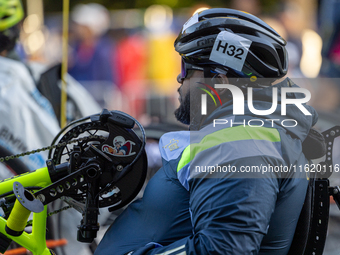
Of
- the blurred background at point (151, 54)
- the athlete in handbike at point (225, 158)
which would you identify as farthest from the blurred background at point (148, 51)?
the athlete in handbike at point (225, 158)

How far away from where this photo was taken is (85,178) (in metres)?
1.83

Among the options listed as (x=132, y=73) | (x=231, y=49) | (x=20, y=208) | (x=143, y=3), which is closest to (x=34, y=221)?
(x=20, y=208)

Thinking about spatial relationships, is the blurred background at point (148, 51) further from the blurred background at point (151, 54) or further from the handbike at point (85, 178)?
the handbike at point (85, 178)

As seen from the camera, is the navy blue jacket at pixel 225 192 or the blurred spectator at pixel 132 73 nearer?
the navy blue jacket at pixel 225 192

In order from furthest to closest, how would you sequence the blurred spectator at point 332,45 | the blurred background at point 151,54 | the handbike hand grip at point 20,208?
1. the blurred background at point 151,54
2. the blurred spectator at point 332,45
3. the handbike hand grip at point 20,208

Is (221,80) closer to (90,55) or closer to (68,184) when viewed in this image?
(68,184)

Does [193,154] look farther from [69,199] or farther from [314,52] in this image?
[314,52]

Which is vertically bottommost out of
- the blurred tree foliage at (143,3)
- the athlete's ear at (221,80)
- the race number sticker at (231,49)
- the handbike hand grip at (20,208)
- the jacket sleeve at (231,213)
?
the blurred tree foliage at (143,3)

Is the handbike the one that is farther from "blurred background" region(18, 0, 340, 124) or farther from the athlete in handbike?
"blurred background" region(18, 0, 340, 124)

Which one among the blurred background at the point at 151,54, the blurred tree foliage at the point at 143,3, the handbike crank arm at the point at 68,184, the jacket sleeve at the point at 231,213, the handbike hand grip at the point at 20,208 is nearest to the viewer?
the jacket sleeve at the point at 231,213

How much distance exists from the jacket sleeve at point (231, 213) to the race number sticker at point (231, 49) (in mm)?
467

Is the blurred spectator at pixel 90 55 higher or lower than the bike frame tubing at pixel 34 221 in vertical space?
lower

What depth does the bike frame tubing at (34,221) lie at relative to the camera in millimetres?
1903

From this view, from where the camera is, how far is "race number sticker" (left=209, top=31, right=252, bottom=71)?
1784 millimetres
